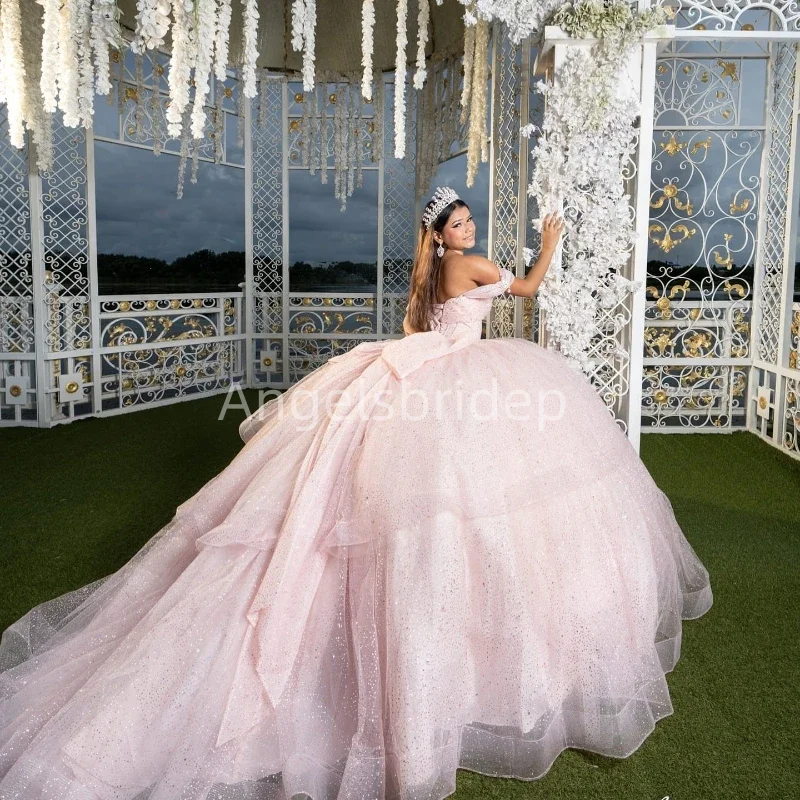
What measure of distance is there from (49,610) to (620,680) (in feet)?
6.02

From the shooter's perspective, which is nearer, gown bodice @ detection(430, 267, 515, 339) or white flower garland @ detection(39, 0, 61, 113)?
gown bodice @ detection(430, 267, 515, 339)

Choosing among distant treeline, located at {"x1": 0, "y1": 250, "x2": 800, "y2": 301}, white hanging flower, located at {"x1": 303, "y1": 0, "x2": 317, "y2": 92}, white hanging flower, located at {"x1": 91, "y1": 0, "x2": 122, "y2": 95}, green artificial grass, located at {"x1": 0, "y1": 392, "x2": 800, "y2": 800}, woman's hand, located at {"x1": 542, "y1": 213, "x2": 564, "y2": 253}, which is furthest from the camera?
distant treeline, located at {"x1": 0, "y1": 250, "x2": 800, "y2": 301}

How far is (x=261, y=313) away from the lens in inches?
316

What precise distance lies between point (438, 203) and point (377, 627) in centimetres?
149

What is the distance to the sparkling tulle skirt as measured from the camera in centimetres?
182

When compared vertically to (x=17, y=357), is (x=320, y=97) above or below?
above

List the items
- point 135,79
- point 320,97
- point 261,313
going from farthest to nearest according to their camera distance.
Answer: point 261,313, point 320,97, point 135,79

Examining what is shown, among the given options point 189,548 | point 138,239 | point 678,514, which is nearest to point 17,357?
point 138,239

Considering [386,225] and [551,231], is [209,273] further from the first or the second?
[551,231]

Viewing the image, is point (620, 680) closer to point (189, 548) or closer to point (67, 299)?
point (189, 548)

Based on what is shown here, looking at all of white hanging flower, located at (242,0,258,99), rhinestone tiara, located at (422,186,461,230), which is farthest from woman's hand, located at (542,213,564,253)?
white hanging flower, located at (242,0,258,99)

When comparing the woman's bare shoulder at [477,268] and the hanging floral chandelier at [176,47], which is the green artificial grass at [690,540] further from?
the hanging floral chandelier at [176,47]

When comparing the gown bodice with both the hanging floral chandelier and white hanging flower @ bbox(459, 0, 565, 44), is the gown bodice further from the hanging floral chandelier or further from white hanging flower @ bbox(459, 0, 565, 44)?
white hanging flower @ bbox(459, 0, 565, 44)

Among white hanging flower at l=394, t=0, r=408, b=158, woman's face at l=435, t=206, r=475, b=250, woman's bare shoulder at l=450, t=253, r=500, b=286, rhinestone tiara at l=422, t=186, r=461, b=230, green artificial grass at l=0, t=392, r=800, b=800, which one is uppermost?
white hanging flower at l=394, t=0, r=408, b=158
